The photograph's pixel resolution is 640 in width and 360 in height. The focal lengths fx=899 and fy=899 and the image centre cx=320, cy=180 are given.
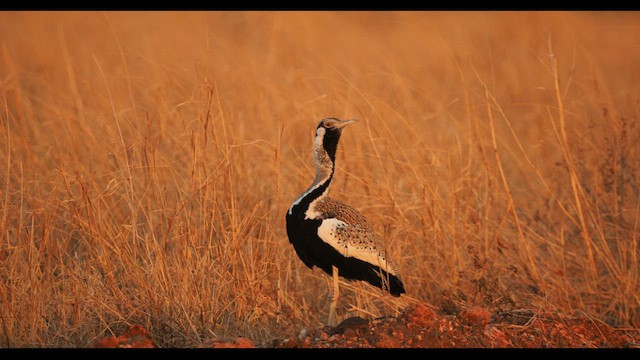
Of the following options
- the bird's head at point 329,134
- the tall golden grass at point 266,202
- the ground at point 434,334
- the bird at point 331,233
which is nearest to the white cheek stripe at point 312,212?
the bird at point 331,233

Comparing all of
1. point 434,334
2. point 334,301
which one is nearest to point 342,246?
point 334,301

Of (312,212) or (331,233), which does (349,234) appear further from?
(312,212)

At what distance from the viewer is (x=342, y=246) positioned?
4586 mm

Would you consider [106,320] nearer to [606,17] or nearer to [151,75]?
[151,75]

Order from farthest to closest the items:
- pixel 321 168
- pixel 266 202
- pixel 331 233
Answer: pixel 266 202 < pixel 321 168 < pixel 331 233

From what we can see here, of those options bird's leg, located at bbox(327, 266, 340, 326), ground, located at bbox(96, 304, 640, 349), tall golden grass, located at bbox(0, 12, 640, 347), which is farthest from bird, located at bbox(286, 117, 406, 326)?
ground, located at bbox(96, 304, 640, 349)

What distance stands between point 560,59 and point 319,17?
3.45 meters

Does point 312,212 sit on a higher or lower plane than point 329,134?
lower

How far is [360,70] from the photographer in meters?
10.2

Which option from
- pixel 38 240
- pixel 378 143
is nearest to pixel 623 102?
pixel 378 143

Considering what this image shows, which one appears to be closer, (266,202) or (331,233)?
(331,233)

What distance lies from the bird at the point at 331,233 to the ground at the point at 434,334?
1.39 ft

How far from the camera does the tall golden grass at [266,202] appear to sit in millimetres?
4648

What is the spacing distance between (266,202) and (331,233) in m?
1.59
